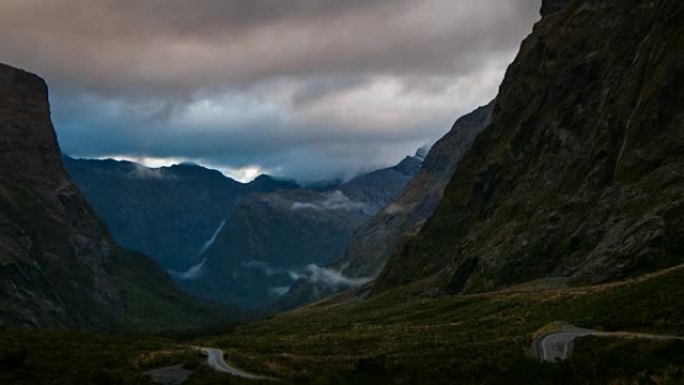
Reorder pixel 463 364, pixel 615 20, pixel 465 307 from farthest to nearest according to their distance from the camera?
1. pixel 615 20
2. pixel 465 307
3. pixel 463 364

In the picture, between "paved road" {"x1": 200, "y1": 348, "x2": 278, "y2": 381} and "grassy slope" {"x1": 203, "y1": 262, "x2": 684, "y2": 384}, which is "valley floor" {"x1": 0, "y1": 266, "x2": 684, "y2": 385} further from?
"paved road" {"x1": 200, "y1": 348, "x2": 278, "y2": 381}

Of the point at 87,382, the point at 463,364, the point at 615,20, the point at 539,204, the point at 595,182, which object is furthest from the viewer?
the point at 615,20

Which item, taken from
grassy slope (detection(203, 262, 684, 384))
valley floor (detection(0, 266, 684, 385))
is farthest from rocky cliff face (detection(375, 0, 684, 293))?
valley floor (detection(0, 266, 684, 385))

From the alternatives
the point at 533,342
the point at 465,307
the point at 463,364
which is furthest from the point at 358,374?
the point at 465,307

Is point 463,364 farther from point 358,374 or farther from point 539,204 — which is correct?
point 539,204

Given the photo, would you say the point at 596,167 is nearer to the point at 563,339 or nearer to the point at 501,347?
the point at 501,347

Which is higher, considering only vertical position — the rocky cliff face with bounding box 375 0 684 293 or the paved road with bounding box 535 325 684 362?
the rocky cliff face with bounding box 375 0 684 293
